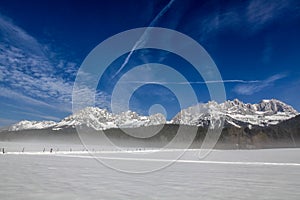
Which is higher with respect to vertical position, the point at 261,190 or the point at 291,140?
the point at 291,140

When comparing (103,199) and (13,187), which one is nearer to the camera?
(103,199)

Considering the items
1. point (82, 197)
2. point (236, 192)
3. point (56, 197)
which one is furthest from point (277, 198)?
point (56, 197)

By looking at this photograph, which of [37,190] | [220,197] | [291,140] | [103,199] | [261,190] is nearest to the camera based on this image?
[103,199]

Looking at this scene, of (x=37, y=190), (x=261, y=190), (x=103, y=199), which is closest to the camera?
(x=103, y=199)

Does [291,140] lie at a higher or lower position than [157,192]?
higher

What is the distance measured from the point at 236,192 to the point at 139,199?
173 inches

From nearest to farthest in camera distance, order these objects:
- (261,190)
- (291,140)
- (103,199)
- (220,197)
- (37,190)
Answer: (103,199)
(220,197)
(37,190)
(261,190)
(291,140)

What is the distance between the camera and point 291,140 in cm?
19950

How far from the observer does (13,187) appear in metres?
11.4

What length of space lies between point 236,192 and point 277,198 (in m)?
1.72

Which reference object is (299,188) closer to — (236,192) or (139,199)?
(236,192)

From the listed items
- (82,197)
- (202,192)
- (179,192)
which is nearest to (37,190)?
(82,197)

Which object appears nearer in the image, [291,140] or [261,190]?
[261,190]

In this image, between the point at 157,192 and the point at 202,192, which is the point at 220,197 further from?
the point at 157,192
